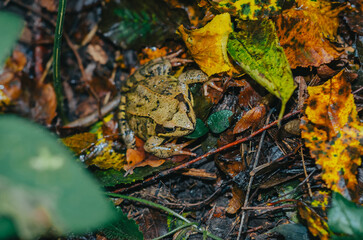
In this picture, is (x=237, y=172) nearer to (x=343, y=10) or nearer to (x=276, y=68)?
(x=276, y=68)

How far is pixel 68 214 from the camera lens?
5.39 feet

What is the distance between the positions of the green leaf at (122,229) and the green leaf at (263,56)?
5.20ft

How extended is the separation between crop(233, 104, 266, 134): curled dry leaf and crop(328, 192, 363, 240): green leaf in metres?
0.87

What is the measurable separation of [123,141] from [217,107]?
121cm

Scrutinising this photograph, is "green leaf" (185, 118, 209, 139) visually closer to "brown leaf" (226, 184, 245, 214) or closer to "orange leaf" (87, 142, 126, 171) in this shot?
"brown leaf" (226, 184, 245, 214)

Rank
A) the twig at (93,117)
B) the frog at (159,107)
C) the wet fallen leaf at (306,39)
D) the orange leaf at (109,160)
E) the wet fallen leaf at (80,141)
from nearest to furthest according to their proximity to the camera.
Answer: the wet fallen leaf at (306,39) < the frog at (159,107) < the orange leaf at (109,160) < the wet fallen leaf at (80,141) < the twig at (93,117)

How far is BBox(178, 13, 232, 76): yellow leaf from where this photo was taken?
7.59 ft

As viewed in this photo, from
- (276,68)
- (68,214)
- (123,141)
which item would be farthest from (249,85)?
(68,214)

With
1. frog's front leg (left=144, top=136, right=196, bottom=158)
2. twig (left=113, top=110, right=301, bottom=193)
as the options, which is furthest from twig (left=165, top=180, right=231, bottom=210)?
frog's front leg (left=144, top=136, right=196, bottom=158)

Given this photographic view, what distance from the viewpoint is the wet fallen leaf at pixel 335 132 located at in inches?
77.8

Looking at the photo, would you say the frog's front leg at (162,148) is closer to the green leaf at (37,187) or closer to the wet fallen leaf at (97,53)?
the green leaf at (37,187)

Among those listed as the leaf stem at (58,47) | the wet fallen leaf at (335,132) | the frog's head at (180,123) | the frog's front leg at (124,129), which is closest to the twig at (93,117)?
the leaf stem at (58,47)

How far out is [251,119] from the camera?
241cm

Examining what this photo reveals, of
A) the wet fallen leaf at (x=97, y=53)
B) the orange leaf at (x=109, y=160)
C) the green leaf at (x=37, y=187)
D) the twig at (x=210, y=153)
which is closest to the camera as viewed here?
the green leaf at (x=37, y=187)
